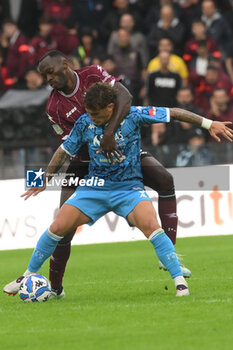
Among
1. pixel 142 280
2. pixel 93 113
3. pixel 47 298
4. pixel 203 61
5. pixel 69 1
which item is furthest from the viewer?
pixel 69 1

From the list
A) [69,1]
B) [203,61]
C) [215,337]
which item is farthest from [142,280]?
[69,1]

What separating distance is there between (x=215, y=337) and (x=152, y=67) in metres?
12.2

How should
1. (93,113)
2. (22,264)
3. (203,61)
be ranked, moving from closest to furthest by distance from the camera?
(93,113) → (22,264) → (203,61)

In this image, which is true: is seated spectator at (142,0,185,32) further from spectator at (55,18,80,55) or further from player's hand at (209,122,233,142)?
player's hand at (209,122,233,142)

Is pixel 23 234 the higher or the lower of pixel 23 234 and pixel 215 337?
→ the lower

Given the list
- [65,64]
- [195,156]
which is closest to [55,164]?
[65,64]

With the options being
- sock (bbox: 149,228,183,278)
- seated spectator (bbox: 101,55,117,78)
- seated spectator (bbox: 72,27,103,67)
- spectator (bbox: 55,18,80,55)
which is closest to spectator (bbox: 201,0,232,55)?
seated spectator (bbox: 72,27,103,67)

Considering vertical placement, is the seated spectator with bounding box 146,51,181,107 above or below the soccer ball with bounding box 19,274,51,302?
below

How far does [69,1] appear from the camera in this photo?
66.7ft

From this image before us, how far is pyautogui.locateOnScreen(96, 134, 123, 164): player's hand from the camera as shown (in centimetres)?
813

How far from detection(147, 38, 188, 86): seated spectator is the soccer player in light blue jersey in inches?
367

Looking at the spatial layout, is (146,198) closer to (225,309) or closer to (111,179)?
(111,179)

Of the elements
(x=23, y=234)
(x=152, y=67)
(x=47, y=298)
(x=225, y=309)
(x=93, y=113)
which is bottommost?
(x=23, y=234)

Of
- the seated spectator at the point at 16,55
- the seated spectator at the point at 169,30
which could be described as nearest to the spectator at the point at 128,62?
the seated spectator at the point at 169,30
